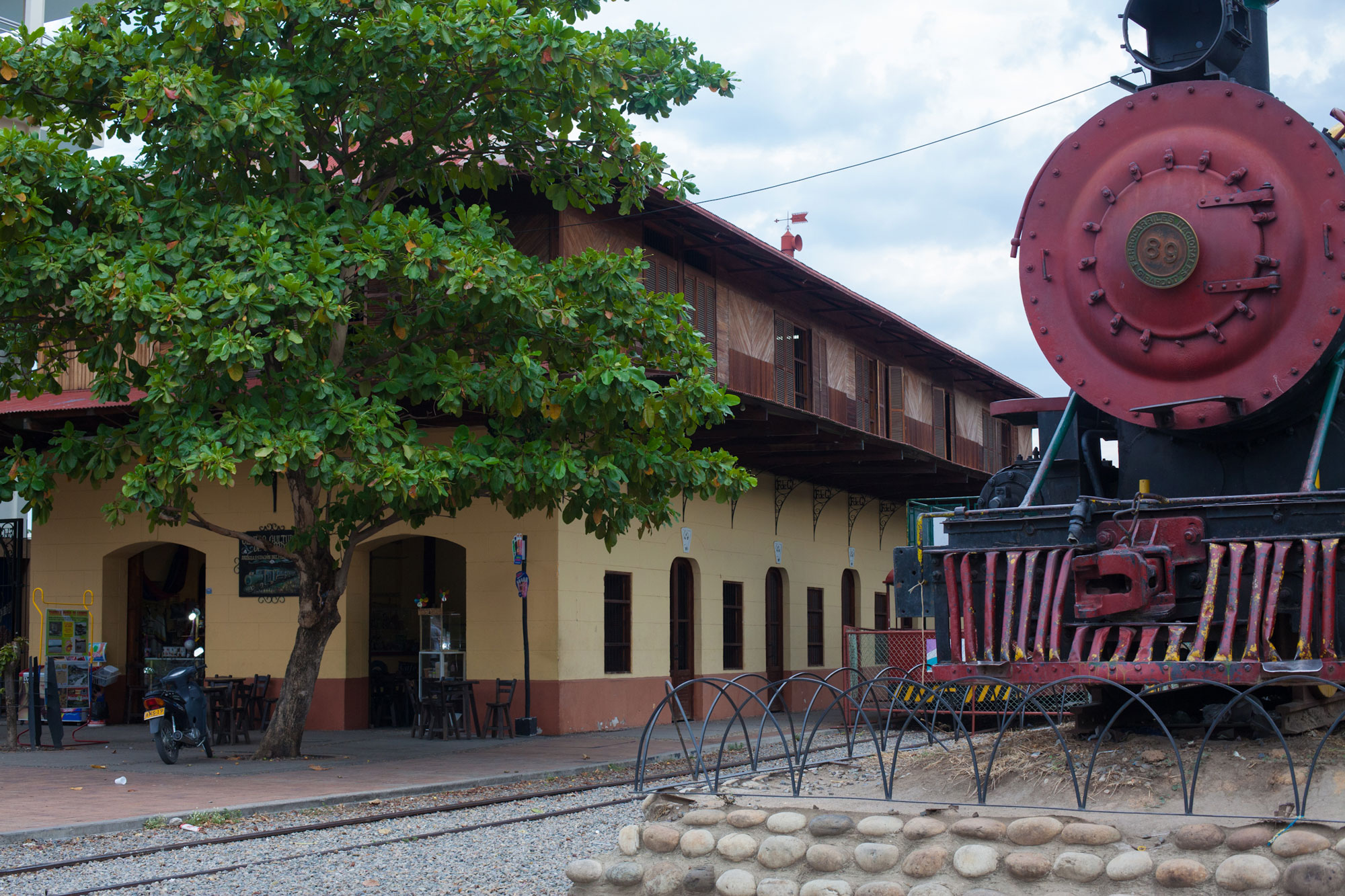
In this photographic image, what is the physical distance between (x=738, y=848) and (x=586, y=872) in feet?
2.63

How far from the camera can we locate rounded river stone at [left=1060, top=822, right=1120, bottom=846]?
535cm

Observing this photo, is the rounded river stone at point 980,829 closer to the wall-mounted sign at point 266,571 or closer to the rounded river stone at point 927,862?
the rounded river stone at point 927,862

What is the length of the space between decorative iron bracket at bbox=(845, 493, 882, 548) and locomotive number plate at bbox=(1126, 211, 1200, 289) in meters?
19.2

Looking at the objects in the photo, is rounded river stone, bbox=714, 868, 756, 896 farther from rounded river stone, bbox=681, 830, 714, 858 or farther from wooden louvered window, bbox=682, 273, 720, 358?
wooden louvered window, bbox=682, 273, 720, 358

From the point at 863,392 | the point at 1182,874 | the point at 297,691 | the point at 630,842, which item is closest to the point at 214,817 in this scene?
the point at 297,691

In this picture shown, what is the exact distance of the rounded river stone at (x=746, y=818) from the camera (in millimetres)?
6098

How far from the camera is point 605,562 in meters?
18.4

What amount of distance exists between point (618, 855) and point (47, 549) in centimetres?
1591

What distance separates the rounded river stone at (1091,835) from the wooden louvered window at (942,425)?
23.9 metres

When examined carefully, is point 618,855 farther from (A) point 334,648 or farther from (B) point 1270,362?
(A) point 334,648

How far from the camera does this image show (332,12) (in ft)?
38.0

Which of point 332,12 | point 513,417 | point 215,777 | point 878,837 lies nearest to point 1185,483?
point 878,837

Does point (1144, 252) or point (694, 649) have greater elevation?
point (1144, 252)

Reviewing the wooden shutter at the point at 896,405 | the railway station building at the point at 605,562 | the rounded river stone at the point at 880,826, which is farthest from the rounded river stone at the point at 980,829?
the wooden shutter at the point at 896,405
